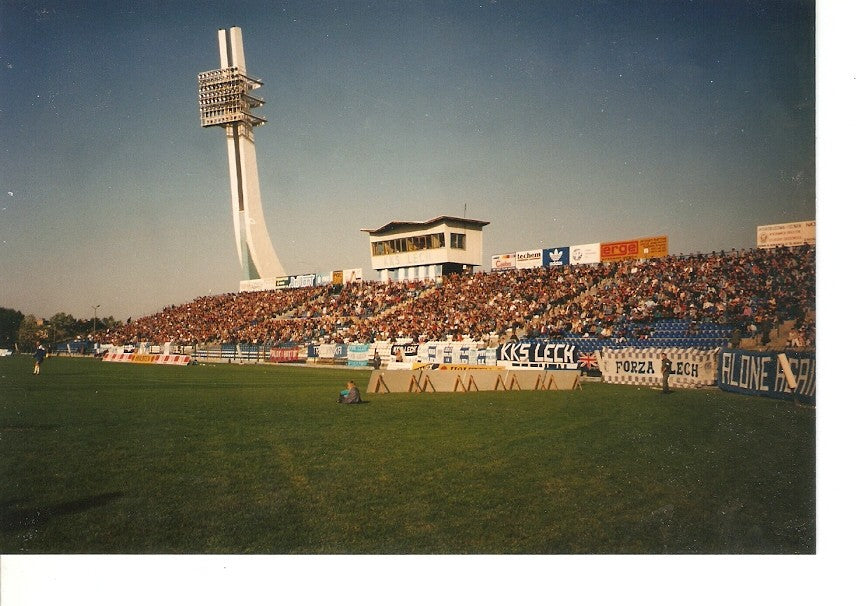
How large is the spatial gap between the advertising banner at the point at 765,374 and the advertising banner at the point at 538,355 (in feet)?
24.0

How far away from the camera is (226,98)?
4491 centimetres

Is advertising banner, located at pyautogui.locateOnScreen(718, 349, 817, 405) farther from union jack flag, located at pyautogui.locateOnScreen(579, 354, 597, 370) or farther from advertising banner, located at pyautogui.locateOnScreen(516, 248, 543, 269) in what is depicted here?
advertising banner, located at pyautogui.locateOnScreen(516, 248, 543, 269)

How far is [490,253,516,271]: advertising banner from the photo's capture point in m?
37.8

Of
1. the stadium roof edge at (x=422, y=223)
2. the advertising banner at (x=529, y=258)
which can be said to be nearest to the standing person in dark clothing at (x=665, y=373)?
the advertising banner at (x=529, y=258)

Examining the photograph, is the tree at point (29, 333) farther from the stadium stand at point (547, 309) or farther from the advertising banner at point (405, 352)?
the advertising banner at point (405, 352)

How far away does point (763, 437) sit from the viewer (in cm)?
1038

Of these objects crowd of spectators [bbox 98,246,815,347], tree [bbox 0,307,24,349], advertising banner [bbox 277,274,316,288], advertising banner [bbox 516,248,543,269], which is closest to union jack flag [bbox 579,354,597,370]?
crowd of spectators [bbox 98,246,815,347]

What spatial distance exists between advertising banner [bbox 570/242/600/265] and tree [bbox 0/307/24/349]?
1633 inches

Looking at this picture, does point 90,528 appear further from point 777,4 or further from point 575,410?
point 777,4

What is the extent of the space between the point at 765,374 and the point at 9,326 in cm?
5288

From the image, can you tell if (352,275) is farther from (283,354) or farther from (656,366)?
(656,366)

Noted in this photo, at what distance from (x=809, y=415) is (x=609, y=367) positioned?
9747 millimetres

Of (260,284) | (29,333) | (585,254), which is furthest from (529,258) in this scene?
(29,333)
